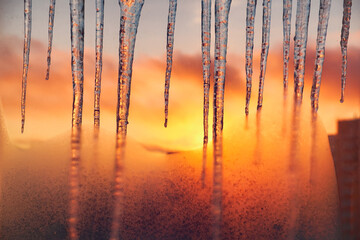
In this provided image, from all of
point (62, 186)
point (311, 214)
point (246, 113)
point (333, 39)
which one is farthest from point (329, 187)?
point (62, 186)

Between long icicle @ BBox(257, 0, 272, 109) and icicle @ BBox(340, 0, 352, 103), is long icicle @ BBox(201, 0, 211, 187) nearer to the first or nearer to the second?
long icicle @ BBox(257, 0, 272, 109)

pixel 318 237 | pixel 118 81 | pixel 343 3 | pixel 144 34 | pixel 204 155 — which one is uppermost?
pixel 343 3

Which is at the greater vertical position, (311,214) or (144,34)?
(144,34)

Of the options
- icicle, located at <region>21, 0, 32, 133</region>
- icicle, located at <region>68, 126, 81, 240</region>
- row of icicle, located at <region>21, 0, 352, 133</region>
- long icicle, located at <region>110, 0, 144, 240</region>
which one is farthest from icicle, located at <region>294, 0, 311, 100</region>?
icicle, located at <region>21, 0, 32, 133</region>

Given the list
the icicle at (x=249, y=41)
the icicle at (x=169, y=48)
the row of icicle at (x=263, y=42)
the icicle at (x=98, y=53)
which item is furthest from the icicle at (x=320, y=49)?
the icicle at (x=98, y=53)

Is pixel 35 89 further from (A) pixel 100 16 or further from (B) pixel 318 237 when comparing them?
(B) pixel 318 237

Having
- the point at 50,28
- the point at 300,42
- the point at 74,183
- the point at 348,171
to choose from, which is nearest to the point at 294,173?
the point at 348,171

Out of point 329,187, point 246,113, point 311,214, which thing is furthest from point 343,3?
point 311,214
